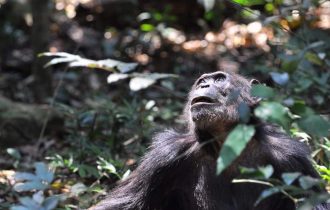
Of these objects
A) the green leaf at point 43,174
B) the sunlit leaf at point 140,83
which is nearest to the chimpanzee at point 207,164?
the sunlit leaf at point 140,83

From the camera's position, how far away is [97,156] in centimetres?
636

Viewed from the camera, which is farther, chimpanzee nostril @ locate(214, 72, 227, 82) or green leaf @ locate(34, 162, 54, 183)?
chimpanzee nostril @ locate(214, 72, 227, 82)

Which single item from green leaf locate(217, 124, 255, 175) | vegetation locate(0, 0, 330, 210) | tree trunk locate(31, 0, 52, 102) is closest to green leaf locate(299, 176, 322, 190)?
vegetation locate(0, 0, 330, 210)

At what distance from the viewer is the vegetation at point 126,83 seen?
362cm

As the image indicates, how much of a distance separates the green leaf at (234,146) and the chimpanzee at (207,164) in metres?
1.72

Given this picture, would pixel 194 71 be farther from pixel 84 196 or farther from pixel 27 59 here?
pixel 84 196

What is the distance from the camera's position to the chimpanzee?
A: 5.07 metres

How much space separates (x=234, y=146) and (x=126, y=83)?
6.29 metres

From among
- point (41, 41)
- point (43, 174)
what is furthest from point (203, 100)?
point (41, 41)

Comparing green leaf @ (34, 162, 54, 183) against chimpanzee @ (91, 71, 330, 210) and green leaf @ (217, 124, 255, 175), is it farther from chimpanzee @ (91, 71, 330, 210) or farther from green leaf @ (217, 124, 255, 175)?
chimpanzee @ (91, 71, 330, 210)

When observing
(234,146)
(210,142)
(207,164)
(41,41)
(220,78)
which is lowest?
(41,41)

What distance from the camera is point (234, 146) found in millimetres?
3176

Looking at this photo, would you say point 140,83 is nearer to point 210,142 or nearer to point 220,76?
point 220,76

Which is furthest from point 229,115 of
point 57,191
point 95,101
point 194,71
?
point 194,71
